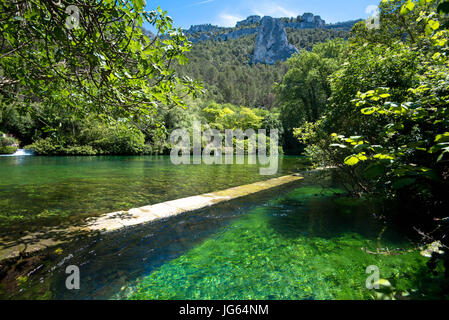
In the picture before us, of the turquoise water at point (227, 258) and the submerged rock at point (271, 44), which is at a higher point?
the submerged rock at point (271, 44)

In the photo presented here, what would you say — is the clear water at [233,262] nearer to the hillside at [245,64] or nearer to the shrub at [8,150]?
the hillside at [245,64]

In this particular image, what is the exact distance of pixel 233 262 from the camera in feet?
11.1

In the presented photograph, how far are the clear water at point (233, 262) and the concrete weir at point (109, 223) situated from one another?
1.00 feet

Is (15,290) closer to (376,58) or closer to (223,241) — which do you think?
(223,241)

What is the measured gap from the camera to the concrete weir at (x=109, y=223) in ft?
10.9

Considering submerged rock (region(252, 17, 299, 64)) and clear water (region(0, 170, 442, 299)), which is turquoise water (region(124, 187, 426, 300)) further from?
submerged rock (region(252, 17, 299, 64))

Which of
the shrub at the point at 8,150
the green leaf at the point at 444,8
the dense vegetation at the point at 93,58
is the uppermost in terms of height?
the dense vegetation at the point at 93,58

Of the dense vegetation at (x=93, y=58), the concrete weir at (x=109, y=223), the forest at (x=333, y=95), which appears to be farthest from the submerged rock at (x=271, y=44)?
the dense vegetation at (x=93, y=58)

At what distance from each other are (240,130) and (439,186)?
4214 cm

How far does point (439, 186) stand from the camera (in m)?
1.77

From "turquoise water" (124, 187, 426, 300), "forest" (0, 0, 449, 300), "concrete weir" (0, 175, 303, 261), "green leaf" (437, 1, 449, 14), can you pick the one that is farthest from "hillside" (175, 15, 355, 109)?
"green leaf" (437, 1, 449, 14)

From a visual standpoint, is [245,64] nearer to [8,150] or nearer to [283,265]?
[8,150]
